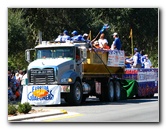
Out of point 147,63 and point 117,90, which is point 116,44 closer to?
point 117,90

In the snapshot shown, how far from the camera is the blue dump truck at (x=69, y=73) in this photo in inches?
743

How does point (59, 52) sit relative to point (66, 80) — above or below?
above

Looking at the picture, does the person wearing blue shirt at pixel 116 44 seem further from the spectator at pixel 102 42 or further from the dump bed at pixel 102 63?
the spectator at pixel 102 42

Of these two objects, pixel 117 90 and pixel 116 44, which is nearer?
pixel 116 44

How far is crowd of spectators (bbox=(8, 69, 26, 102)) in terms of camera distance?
19.3 m

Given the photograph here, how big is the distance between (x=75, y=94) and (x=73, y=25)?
3648 mm

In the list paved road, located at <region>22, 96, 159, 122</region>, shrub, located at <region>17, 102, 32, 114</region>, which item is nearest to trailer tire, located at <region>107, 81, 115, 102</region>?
paved road, located at <region>22, 96, 159, 122</region>

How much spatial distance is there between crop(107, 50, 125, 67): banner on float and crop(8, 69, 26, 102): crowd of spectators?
3155mm

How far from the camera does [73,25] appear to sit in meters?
22.4

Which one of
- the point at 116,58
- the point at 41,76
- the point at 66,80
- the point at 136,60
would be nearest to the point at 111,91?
the point at 116,58

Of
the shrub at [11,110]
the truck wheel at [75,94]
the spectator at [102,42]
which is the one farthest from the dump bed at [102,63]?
the shrub at [11,110]

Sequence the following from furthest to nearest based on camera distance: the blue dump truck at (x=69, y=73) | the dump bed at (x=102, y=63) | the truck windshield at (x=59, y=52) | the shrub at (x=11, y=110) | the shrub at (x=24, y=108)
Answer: the dump bed at (x=102, y=63), the truck windshield at (x=59, y=52), the blue dump truck at (x=69, y=73), the shrub at (x=24, y=108), the shrub at (x=11, y=110)

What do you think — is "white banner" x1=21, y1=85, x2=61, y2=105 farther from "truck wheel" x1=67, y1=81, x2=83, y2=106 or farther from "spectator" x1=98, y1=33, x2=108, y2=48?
"spectator" x1=98, y1=33, x2=108, y2=48

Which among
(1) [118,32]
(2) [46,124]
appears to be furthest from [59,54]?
(2) [46,124]
